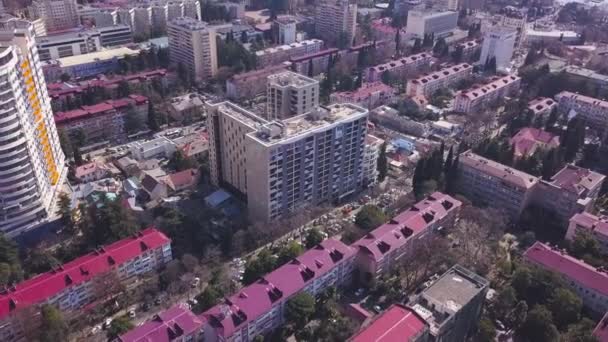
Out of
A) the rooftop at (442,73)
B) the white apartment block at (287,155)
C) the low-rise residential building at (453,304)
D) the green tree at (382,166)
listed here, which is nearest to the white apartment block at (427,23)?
the rooftop at (442,73)

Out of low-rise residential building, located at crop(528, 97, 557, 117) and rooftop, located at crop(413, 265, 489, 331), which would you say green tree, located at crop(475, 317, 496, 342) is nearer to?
rooftop, located at crop(413, 265, 489, 331)

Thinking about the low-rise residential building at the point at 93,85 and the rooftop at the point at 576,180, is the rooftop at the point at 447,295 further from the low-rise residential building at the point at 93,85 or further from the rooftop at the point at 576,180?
the low-rise residential building at the point at 93,85

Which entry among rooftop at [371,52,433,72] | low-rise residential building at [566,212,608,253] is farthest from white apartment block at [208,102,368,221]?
rooftop at [371,52,433,72]

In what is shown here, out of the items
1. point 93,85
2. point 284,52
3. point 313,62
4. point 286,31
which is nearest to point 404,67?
point 313,62

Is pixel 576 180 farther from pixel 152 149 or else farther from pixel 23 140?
pixel 23 140

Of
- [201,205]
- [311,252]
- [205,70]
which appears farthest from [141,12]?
[311,252]

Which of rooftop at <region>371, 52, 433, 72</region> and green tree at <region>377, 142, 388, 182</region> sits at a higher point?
rooftop at <region>371, 52, 433, 72</region>
